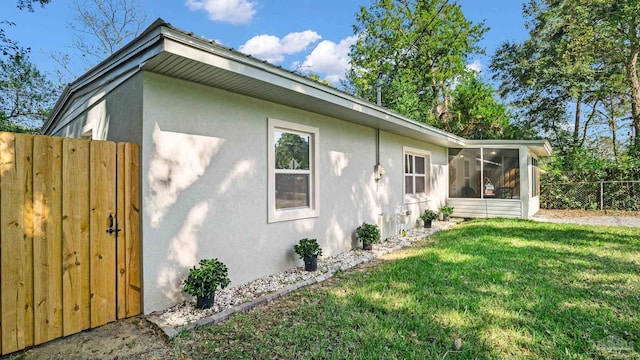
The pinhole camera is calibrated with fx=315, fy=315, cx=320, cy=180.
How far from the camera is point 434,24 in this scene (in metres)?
20.4

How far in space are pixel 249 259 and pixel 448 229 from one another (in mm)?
6438

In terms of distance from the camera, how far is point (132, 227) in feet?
10.6

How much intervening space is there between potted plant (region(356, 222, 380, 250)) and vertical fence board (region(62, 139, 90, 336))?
447 centimetres

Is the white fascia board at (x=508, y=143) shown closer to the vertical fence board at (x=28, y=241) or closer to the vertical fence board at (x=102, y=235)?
the vertical fence board at (x=102, y=235)

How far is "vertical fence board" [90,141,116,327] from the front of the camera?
118 inches

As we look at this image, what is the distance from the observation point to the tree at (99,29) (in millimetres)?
14062

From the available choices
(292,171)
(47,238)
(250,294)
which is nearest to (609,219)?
(292,171)

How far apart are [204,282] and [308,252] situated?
5.83 ft

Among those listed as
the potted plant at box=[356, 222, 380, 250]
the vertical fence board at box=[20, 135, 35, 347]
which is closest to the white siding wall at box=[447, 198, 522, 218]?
the potted plant at box=[356, 222, 380, 250]

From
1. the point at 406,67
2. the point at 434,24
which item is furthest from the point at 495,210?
the point at 434,24

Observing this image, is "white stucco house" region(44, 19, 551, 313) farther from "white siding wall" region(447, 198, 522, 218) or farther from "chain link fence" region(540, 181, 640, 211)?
"chain link fence" region(540, 181, 640, 211)

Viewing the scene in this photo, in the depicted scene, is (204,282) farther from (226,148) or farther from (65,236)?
(226,148)

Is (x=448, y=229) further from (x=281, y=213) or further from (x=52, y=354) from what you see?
(x=52, y=354)

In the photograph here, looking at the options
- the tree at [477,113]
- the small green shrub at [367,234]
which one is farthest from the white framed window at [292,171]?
the tree at [477,113]
